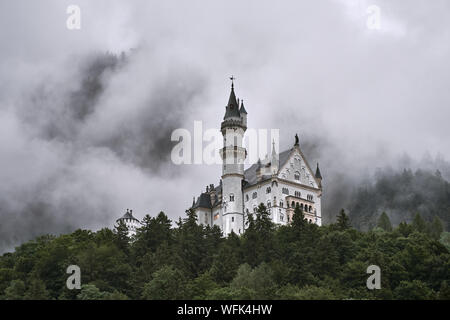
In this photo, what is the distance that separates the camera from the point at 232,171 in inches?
4129

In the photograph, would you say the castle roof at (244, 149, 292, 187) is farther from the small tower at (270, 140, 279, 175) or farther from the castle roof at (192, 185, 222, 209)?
the castle roof at (192, 185, 222, 209)

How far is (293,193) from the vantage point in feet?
337

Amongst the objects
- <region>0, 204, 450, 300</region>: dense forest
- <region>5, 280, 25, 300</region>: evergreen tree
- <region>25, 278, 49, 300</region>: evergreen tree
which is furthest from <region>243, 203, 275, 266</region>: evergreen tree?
<region>5, 280, 25, 300</region>: evergreen tree

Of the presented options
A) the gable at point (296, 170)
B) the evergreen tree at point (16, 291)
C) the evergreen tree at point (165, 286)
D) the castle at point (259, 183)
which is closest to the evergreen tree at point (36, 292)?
the evergreen tree at point (16, 291)

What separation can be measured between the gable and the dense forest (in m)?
25.0

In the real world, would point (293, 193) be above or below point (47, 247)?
above

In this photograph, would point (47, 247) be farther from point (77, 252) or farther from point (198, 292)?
point (198, 292)

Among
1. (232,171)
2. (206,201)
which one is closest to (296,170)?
(232,171)

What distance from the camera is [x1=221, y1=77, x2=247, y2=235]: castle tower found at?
103750 millimetres
